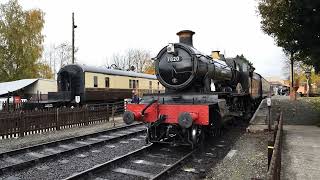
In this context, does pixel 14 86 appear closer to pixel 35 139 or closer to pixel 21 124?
pixel 21 124

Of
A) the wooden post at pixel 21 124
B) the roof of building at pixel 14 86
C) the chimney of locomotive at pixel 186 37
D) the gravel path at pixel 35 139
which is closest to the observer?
the chimney of locomotive at pixel 186 37

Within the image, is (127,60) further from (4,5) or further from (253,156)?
(253,156)

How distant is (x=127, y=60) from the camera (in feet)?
289

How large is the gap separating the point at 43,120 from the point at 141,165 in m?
7.76

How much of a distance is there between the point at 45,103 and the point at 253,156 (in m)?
14.5

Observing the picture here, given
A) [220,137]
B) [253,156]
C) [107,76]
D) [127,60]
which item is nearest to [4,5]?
[107,76]

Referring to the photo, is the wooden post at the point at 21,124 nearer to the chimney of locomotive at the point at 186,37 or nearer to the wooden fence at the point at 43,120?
the wooden fence at the point at 43,120

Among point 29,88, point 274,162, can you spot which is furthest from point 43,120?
point 29,88

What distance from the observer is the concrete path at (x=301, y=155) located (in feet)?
23.4

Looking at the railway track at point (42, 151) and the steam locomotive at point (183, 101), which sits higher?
the steam locomotive at point (183, 101)

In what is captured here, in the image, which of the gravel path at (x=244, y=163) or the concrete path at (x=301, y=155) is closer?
the concrete path at (x=301, y=155)

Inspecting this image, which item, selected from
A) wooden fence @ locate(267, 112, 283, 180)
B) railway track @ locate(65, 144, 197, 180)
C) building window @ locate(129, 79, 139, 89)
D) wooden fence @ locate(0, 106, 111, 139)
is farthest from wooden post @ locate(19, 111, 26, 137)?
building window @ locate(129, 79, 139, 89)

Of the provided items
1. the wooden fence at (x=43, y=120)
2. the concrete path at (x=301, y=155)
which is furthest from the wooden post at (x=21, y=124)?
the concrete path at (x=301, y=155)

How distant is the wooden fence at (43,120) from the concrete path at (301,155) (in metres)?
9.76
